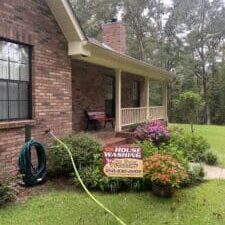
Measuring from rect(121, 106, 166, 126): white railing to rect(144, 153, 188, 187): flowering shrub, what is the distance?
642cm

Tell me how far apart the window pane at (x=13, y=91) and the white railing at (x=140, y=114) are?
5.96 m

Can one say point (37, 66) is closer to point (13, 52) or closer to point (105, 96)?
point (13, 52)

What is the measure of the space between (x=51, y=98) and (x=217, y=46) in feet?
95.9

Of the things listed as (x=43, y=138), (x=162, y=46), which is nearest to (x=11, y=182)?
(x=43, y=138)

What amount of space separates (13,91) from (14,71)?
423mm

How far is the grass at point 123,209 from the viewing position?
17.1 feet

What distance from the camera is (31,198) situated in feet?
20.4

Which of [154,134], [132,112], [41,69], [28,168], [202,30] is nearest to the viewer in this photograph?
[28,168]

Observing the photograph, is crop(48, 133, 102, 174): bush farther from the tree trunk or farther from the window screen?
the tree trunk

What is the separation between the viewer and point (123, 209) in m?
5.71

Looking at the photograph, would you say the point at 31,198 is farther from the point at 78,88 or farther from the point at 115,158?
the point at 78,88

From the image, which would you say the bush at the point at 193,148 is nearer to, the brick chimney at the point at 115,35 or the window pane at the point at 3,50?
the window pane at the point at 3,50

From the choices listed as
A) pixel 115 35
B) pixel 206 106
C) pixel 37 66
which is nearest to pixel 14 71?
pixel 37 66

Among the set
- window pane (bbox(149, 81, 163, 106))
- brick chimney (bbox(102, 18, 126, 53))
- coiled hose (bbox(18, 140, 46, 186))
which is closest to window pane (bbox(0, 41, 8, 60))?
coiled hose (bbox(18, 140, 46, 186))
